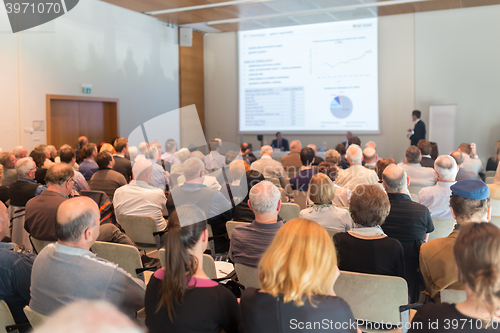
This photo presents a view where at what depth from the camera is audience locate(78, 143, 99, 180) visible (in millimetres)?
5727

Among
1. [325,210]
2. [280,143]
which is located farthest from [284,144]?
[325,210]

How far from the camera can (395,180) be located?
10.5ft

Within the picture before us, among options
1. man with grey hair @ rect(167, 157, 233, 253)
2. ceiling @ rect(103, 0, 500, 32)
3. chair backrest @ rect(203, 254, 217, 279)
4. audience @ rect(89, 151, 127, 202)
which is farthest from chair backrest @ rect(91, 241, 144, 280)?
ceiling @ rect(103, 0, 500, 32)

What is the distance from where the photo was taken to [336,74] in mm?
11086

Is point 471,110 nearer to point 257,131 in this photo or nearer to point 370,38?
point 370,38

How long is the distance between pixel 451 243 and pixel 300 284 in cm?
121

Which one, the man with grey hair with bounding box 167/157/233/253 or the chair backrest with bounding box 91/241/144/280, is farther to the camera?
the man with grey hair with bounding box 167/157/233/253

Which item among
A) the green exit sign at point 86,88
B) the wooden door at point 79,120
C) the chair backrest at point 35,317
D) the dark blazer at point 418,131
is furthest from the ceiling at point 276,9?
the chair backrest at point 35,317

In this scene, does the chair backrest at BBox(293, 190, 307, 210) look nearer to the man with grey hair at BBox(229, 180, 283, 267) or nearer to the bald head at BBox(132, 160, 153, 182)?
the bald head at BBox(132, 160, 153, 182)

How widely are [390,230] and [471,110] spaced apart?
8.80 meters

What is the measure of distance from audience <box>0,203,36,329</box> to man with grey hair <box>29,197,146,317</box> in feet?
0.70

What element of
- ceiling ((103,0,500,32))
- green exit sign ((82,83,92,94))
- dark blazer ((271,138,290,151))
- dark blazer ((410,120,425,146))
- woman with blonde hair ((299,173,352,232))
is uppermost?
ceiling ((103,0,500,32))

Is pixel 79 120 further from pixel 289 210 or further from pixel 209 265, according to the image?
pixel 209 265

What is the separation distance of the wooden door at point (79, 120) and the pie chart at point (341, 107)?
5911 mm
